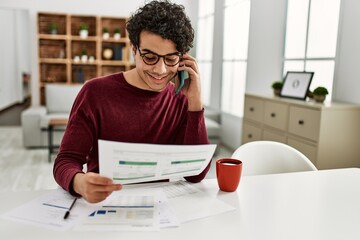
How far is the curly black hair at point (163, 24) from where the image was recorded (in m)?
1.19

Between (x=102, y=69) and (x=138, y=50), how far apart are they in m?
5.59

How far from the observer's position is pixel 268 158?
66.6 inches

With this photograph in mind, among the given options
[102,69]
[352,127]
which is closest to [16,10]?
[102,69]

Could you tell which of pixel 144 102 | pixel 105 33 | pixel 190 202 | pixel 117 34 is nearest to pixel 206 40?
pixel 117 34

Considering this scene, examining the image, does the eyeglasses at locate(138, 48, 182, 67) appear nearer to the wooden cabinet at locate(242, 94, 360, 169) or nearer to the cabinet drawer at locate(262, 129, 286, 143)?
the wooden cabinet at locate(242, 94, 360, 169)

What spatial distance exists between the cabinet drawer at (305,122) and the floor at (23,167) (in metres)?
1.06

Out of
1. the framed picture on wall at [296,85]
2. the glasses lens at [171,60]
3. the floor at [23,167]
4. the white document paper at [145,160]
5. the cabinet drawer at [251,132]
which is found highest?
the glasses lens at [171,60]

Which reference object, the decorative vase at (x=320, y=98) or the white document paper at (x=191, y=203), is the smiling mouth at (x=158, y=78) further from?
the decorative vase at (x=320, y=98)

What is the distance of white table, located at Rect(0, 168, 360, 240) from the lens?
900 millimetres

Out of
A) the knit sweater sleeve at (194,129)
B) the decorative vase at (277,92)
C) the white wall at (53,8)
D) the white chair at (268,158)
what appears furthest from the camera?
the white wall at (53,8)

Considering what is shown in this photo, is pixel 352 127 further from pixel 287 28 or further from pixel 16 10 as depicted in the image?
pixel 16 10

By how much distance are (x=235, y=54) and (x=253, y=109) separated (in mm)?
1620

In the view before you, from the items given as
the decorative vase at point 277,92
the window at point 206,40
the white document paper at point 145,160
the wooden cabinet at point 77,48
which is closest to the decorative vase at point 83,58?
the wooden cabinet at point 77,48

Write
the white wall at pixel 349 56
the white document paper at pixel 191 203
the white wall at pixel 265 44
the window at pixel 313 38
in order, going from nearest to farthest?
the white document paper at pixel 191 203 → the white wall at pixel 349 56 → the window at pixel 313 38 → the white wall at pixel 265 44
